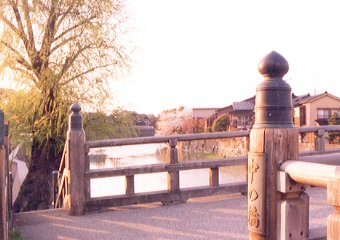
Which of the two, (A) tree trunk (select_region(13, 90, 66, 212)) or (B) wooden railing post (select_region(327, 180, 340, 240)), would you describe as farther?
(A) tree trunk (select_region(13, 90, 66, 212))

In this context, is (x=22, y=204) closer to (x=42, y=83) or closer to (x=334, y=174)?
(x=42, y=83)

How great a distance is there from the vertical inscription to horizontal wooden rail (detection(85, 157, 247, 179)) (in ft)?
11.3

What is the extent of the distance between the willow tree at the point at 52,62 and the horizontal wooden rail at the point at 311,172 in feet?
26.8

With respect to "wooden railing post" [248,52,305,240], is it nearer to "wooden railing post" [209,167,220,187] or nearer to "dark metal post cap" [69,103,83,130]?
"dark metal post cap" [69,103,83,130]

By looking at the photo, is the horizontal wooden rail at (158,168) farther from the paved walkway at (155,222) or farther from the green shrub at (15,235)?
the green shrub at (15,235)

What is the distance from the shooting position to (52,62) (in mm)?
9812

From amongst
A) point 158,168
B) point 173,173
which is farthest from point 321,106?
point 158,168

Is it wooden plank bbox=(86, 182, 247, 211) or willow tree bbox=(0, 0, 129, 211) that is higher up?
willow tree bbox=(0, 0, 129, 211)

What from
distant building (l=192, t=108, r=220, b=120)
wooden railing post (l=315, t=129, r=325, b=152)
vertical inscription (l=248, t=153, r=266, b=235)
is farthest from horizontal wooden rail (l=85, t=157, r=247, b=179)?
distant building (l=192, t=108, r=220, b=120)

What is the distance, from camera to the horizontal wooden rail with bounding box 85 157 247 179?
208 inches

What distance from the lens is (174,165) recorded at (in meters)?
5.61

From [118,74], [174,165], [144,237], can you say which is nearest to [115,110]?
[118,74]

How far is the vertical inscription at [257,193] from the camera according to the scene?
205 centimetres

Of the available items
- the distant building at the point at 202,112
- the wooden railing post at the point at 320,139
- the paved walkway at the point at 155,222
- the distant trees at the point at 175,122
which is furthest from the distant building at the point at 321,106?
the paved walkway at the point at 155,222
